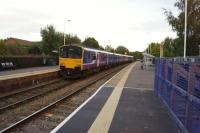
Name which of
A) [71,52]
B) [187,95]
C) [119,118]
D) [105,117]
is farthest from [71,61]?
[187,95]

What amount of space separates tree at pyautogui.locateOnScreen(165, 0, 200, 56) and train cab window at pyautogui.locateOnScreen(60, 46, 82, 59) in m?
11.2

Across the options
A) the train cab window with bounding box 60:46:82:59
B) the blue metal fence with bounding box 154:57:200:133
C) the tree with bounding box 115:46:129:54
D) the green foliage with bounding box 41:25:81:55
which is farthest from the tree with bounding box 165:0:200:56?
the tree with bounding box 115:46:129:54

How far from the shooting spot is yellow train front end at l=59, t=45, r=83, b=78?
30.0 metres

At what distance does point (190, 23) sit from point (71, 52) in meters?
12.3

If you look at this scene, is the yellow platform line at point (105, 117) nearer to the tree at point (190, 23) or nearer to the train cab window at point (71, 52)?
the train cab window at point (71, 52)

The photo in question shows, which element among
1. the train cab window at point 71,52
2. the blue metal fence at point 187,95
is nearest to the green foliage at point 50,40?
the train cab window at point 71,52

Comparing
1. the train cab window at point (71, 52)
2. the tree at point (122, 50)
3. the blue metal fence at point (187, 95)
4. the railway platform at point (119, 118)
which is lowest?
the railway platform at point (119, 118)

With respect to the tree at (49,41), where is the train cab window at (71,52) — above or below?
below

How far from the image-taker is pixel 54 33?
78.4 m

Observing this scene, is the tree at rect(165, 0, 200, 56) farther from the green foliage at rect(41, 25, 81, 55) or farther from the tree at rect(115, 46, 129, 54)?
the tree at rect(115, 46, 129, 54)

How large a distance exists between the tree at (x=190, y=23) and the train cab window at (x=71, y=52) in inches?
443

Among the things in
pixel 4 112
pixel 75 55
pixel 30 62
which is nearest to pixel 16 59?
pixel 30 62

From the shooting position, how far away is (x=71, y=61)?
99.0 feet

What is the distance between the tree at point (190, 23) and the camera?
36031 millimetres
